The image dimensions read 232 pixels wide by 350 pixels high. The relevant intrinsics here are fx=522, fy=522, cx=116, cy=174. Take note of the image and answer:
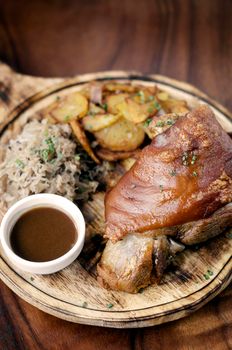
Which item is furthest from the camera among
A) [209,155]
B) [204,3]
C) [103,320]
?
[204,3]

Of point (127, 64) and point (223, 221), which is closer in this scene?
point (223, 221)

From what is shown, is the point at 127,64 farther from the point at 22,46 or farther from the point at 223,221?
the point at 223,221

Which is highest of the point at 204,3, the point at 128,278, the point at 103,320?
the point at 204,3

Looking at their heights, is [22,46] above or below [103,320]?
above

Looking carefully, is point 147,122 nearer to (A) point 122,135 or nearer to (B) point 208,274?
(A) point 122,135

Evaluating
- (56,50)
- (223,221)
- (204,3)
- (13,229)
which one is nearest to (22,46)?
(56,50)

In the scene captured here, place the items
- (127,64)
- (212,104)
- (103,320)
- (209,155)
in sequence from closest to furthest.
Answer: (103,320) < (209,155) < (212,104) < (127,64)

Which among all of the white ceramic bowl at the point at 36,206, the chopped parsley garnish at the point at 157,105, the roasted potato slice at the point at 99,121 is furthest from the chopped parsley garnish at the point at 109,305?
the chopped parsley garnish at the point at 157,105

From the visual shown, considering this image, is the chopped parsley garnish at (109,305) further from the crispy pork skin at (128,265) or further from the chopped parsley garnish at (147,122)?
the chopped parsley garnish at (147,122)

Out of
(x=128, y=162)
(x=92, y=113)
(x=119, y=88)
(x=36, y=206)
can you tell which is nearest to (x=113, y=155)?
(x=128, y=162)
